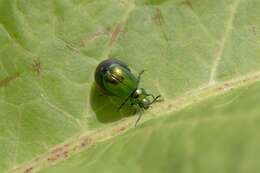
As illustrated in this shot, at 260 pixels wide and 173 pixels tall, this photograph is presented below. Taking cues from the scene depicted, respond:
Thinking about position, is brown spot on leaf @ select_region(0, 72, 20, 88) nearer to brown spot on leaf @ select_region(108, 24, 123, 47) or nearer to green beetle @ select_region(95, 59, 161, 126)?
green beetle @ select_region(95, 59, 161, 126)

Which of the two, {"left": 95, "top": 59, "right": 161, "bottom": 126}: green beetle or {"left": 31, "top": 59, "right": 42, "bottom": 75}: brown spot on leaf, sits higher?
{"left": 31, "top": 59, "right": 42, "bottom": 75}: brown spot on leaf

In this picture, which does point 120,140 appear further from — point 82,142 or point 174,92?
point 174,92

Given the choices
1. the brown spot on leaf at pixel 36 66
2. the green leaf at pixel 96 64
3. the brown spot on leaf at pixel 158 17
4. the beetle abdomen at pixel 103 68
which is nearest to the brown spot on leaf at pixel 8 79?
the green leaf at pixel 96 64

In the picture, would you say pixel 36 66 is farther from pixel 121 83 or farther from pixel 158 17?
pixel 121 83

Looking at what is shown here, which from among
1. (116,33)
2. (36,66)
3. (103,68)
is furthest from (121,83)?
(36,66)

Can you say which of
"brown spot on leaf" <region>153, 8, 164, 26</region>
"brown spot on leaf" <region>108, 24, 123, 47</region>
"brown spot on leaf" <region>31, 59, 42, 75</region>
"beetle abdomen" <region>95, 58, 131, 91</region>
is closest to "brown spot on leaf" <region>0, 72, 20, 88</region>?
"brown spot on leaf" <region>31, 59, 42, 75</region>

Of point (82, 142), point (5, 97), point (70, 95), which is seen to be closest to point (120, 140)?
point (82, 142)
